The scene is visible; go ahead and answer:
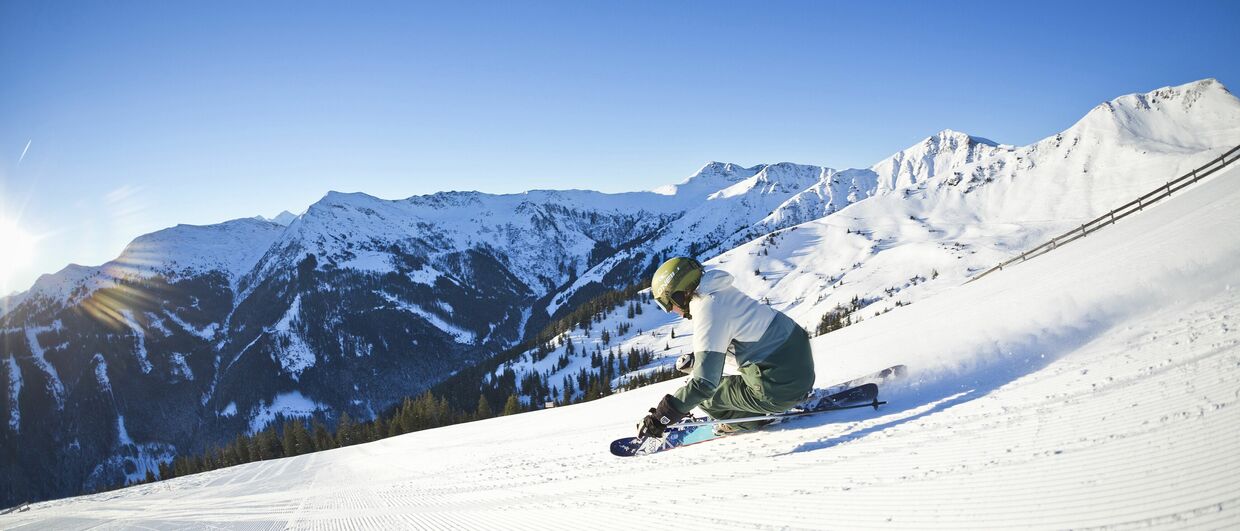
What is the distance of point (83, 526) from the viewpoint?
32.3 feet

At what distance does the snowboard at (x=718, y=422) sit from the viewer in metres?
6.17

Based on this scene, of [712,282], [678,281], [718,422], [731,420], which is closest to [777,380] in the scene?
[731,420]

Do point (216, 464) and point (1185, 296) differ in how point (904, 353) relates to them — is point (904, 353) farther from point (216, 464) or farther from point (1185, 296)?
point (216, 464)

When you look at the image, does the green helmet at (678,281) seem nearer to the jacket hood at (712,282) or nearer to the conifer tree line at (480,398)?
the jacket hood at (712,282)

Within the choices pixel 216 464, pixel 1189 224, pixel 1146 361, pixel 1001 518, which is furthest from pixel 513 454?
pixel 216 464

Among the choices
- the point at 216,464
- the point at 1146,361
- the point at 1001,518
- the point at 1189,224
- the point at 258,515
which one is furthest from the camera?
the point at 216,464

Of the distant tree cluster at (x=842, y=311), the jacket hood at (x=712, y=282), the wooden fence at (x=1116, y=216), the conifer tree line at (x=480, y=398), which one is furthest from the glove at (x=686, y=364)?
the distant tree cluster at (x=842, y=311)

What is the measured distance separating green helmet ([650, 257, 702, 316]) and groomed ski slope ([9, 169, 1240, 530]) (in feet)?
5.93

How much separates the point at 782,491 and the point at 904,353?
13.6 feet

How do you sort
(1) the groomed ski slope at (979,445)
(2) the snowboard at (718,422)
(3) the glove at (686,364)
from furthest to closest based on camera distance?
(3) the glove at (686,364), (2) the snowboard at (718,422), (1) the groomed ski slope at (979,445)

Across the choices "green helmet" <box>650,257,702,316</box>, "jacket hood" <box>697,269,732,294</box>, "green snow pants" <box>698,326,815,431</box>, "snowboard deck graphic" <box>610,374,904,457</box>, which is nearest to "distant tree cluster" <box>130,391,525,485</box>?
"snowboard deck graphic" <box>610,374,904,457</box>

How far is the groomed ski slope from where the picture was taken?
3010mm

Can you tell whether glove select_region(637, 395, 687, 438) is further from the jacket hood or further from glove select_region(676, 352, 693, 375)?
the jacket hood

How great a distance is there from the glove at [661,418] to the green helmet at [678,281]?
107cm
